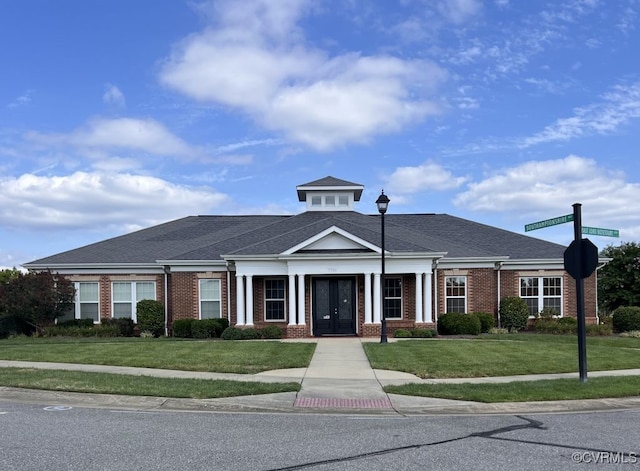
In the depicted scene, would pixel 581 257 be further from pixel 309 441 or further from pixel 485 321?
pixel 485 321

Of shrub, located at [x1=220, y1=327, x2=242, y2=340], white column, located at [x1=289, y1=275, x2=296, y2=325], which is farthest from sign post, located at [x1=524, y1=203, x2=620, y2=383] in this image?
shrub, located at [x1=220, y1=327, x2=242, y2=340]

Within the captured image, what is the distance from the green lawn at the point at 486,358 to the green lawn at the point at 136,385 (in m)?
4.03

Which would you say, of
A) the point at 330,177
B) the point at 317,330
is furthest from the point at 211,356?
the point at 330,177

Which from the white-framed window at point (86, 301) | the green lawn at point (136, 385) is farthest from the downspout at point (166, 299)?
the green lawn at point (136, 385)

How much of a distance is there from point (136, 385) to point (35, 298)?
15.5 metres

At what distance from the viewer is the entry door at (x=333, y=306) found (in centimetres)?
2572

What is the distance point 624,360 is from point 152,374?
39.8ft

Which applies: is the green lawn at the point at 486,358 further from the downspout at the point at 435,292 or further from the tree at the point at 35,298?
the tree at the point at 35,298

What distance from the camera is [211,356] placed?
17062 mm

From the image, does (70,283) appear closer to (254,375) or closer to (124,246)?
(124,246)

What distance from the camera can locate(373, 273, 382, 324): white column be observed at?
976 inches

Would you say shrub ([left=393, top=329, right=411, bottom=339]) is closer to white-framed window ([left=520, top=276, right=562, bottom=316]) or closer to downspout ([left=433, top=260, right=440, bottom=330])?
downspout ([left=433, top=260, right=440, bottom=330])

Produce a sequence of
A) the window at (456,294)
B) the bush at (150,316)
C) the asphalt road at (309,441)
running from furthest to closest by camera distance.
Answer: the window at (456,294) < the bush at (150,316) < the asphalt road at (309,441)

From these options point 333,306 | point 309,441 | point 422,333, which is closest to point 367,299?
point 333,306
